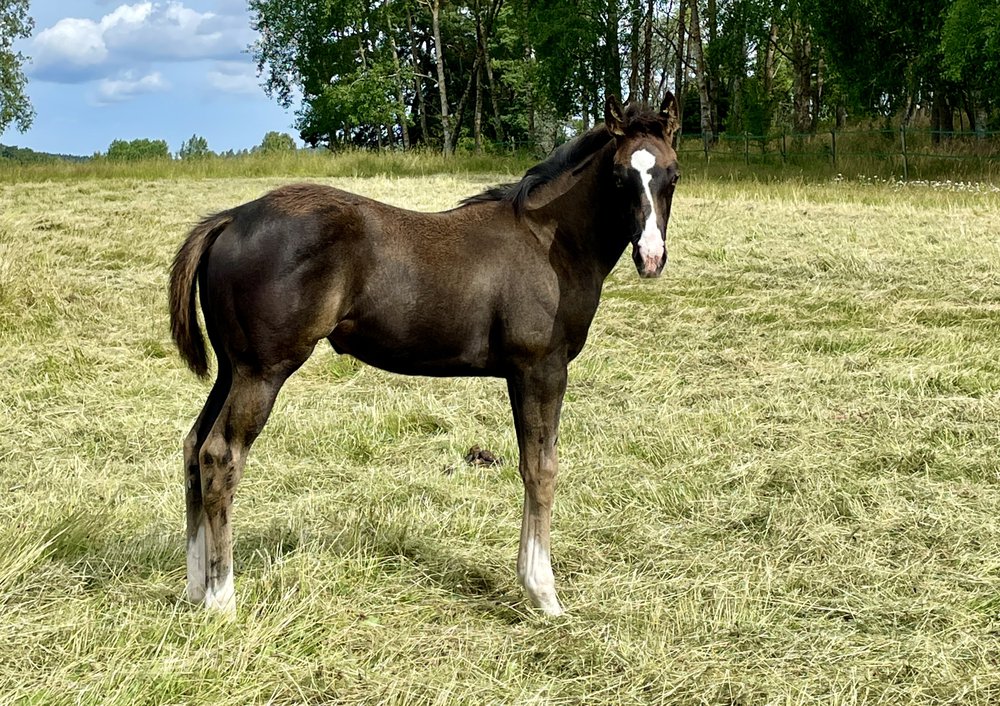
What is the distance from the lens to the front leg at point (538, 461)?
3.75m

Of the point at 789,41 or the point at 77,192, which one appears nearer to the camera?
the point at 77,192

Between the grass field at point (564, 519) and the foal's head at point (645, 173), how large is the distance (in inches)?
58.4

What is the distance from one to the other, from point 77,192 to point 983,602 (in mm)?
17132

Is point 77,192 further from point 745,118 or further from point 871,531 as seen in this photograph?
point 745,118

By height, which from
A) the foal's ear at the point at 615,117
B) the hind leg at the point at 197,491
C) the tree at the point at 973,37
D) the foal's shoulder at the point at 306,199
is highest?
the tree at the point at 973,37

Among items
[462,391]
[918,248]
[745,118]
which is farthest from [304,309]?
[745,118]

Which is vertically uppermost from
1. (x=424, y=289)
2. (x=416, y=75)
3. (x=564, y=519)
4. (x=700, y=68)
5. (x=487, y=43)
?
(x=487, y=43)

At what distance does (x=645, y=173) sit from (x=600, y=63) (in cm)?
3420

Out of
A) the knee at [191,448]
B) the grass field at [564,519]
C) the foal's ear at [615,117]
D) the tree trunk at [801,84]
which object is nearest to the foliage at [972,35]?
the tree trunk at [801,84]

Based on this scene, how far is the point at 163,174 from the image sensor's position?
21.8 meters

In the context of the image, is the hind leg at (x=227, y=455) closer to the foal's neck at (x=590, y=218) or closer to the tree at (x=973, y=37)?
the foal's neck at (x=590, y=218)

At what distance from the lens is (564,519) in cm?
474

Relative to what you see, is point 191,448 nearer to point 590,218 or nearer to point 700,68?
point 590,218

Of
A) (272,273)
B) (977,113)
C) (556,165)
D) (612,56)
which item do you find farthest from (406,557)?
(612,56)
